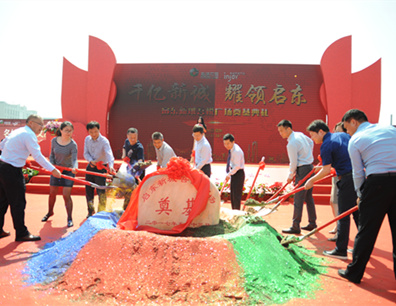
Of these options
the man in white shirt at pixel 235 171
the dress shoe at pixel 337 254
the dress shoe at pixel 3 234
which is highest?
the man in white shirt at pixel 235 171

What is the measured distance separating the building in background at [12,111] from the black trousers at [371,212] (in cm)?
4920

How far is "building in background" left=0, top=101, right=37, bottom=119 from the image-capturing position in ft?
147

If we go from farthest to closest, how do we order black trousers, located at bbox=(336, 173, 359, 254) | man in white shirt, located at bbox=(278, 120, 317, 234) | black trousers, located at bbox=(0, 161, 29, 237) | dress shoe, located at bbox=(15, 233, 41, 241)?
man in white shirt, located at bbox=(278, 120, 317, 234) < dress shoe, located at bbox=(15, 233, 41, 241) < black trousers, located at bbox=(0, 161, 29, 237) < black trousers, located at bbox=(336, 173, 359, 254)

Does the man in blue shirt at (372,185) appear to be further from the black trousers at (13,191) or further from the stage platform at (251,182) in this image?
the stage platform at (251,182)

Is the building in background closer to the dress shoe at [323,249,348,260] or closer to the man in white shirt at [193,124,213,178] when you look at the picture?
the man in white shirt at [193,124,213,178]

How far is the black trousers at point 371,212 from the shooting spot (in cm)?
265

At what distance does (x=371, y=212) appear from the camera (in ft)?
8.86

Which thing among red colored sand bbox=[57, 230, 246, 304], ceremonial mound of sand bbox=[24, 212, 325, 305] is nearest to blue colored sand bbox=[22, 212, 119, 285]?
ceremonial mound of sand bbox=[24, 212, 325, 305]

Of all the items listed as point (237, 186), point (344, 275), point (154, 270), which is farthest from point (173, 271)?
point (237, 186)

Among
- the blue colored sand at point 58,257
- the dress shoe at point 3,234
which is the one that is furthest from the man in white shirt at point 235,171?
the dress shoe at point 3,234

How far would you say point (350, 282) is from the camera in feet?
9.20

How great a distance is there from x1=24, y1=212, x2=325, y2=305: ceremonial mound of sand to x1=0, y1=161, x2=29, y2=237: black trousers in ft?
3.85

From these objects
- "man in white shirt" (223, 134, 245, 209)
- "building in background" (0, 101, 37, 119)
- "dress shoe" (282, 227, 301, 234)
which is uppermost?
"building in background" (0, 101, 37, 119)

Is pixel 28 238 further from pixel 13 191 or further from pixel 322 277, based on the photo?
pixel 322 277
